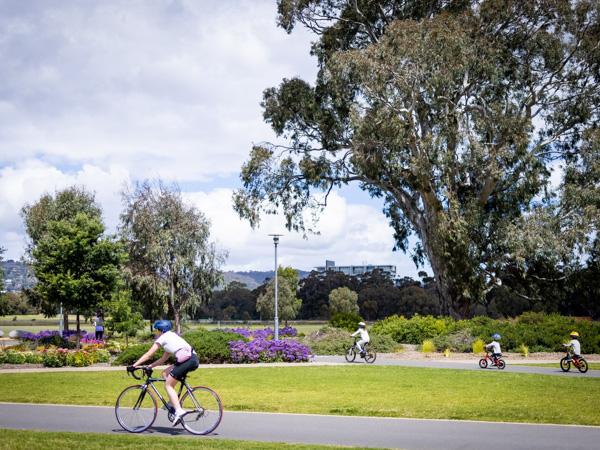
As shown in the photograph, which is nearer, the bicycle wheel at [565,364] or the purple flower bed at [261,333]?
the bicycle wheel at [565,364]

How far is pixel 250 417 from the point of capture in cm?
1034

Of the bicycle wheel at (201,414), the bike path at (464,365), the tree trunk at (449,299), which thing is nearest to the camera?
the bicycle wheel at (201,414)

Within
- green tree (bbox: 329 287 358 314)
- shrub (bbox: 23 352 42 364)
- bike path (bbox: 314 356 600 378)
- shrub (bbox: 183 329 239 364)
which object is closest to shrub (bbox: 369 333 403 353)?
bike path (bbox: 314 356 600 378)

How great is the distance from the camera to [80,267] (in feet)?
94.9

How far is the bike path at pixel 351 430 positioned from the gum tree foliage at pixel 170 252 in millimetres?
27828

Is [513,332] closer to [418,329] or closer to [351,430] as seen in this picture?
[418,329]

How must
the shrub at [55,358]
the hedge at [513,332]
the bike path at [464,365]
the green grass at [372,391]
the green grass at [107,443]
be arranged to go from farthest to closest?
the hedge at [513,332]
the shrub at [55,358]
the bike path at [464,365]
the green grass at [372,391]
the green grass at [107,443]

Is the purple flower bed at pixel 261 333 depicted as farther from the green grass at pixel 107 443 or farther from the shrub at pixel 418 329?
the green grass at pixel 107 443

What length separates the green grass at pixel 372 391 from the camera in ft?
36.0

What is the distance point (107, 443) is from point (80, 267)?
72.9ft

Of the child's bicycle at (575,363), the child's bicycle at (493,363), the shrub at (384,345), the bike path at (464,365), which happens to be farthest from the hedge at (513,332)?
the child's bicycle at (575,363)

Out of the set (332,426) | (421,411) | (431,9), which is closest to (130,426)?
(332,426)

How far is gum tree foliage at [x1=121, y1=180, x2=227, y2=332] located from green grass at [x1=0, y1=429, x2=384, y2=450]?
29787mm

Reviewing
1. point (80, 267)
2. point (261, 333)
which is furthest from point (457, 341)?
point (80, 267)
